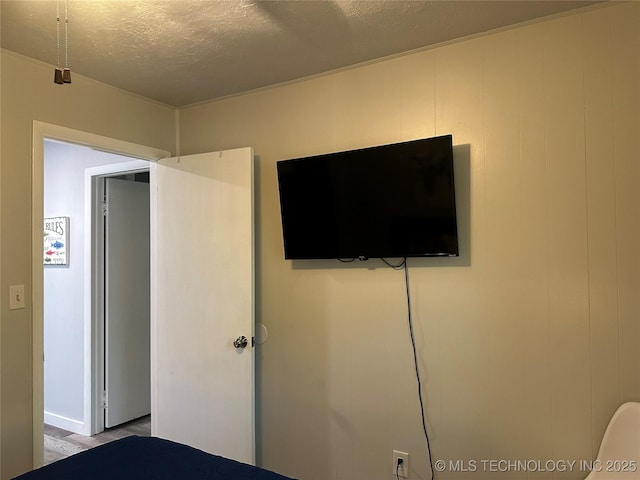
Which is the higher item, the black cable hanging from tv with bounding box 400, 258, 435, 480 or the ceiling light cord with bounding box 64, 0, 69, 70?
the ceiling light cord with bounding box 64, 0, 69, 70

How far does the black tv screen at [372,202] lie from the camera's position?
7.02 feet

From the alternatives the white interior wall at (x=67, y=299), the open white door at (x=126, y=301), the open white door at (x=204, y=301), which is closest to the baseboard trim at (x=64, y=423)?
the white interior wall at (x=67, y=299)

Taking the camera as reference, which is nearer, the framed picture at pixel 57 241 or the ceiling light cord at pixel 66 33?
the ceiling light cord at pixel 66 33

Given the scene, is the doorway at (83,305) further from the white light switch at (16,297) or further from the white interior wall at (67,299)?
the white light switch at (16,297)

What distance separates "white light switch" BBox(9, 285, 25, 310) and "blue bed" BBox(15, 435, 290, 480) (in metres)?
0.87

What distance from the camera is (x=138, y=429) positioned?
3828 millimetres

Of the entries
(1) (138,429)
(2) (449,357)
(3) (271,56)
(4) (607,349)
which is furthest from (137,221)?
(4) (607,349)

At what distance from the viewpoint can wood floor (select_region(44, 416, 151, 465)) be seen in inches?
133

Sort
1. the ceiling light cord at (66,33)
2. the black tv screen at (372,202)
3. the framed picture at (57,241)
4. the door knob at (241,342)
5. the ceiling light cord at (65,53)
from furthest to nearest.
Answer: the framed picture at (57,241) → the door knob at (241,342) → the black tv screen at (372,202) → the ceiling light cord at (66,33) → the ceiling light cord at (65,53)

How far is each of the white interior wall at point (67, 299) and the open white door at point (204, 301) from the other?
1.16 metres

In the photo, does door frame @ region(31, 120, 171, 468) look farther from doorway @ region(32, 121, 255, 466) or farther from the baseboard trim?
the baseboard trim

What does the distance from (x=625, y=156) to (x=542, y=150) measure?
0.32m

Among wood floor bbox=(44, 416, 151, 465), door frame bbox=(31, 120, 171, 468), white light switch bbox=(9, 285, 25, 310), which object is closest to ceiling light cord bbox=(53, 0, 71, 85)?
door frame bbox=(31, 120, 171, 468)

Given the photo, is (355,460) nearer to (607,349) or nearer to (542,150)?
(607,349)
